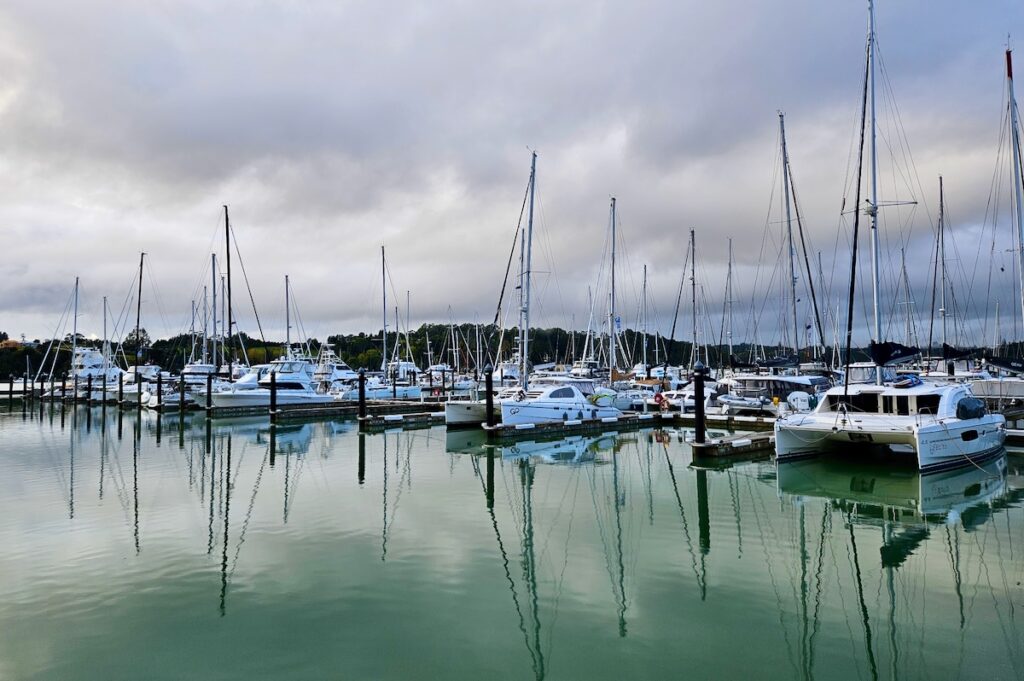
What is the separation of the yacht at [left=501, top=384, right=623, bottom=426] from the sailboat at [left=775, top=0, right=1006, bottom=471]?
12368 mm

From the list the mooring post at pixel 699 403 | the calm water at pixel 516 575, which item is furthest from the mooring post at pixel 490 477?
the mooring post at pixel 699 403

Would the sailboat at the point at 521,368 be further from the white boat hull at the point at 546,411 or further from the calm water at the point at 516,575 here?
the calm water at the point at 516,575

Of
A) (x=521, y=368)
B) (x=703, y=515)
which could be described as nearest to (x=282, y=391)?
(x=521, y=368)

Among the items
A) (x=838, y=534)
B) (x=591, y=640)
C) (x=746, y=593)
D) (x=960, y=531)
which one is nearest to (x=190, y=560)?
(x=591, y=640)

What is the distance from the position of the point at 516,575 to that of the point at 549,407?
2025cm

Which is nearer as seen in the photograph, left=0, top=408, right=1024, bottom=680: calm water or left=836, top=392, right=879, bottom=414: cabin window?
left=0, top=408, right=1024, bottom=680: calm water

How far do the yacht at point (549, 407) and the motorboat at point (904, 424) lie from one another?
12.4 m

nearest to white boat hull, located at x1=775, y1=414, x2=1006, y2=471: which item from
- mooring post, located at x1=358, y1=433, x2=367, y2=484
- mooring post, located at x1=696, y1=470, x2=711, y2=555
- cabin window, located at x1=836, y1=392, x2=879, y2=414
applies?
cabin window, located at x1=836, y1=392, x2=879, y2=414

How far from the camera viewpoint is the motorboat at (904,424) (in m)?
16.9

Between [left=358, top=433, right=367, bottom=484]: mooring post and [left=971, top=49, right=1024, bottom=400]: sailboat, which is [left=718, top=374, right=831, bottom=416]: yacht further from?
[left=358, top=433, right=367, bottom=484]: mooring post

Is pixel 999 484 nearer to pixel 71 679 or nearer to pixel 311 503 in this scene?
pixel 311 503

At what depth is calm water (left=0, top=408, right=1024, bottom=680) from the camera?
6785 mm

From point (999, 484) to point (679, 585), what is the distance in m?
12.3

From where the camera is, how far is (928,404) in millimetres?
17812
